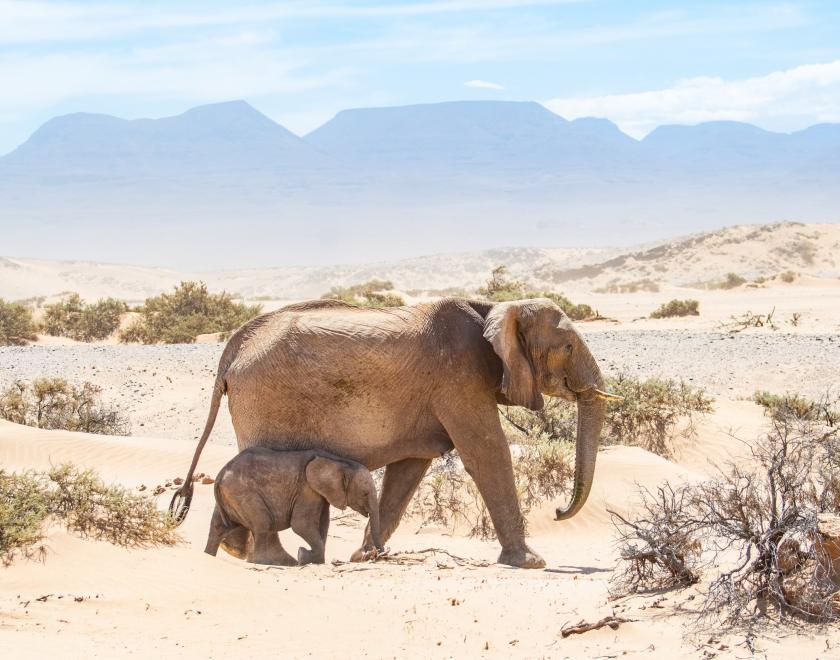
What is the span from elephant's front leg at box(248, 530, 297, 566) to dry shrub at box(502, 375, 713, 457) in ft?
17.7

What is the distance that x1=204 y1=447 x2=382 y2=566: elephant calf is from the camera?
8.71 meters

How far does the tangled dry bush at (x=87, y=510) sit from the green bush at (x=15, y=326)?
805 inches

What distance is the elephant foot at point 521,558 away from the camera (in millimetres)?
9133

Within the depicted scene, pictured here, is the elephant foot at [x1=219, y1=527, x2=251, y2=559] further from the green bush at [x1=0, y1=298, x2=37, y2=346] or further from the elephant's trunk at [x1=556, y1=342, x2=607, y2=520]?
the green bush at [x1=0, y1=298, x2=37, y2=346]

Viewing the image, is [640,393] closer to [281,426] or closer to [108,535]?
[281,426]

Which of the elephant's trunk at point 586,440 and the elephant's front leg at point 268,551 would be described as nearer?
the elephant's front leg at point 268,551

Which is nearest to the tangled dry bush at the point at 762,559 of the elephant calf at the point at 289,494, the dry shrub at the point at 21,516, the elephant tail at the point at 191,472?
the elephant calf at the point at 289,494

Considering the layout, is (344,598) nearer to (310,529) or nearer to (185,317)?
(310,529)

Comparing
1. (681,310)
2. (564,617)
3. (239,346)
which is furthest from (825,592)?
(681,310)

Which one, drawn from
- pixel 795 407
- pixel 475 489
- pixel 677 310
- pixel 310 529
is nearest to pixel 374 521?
pixel 310 529

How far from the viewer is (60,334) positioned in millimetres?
30062

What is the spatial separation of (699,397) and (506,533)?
6.51 meters

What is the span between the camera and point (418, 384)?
30.0 feet

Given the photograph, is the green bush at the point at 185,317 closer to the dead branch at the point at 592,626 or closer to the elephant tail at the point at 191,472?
the elephant tail at the point at 191,472
